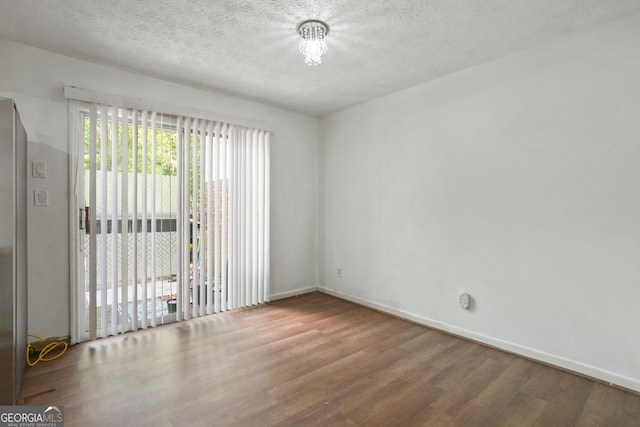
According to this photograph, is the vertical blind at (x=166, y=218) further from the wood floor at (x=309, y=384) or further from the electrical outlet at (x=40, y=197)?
the wood floor at (x=309, y=384)

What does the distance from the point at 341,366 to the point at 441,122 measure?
2503mm

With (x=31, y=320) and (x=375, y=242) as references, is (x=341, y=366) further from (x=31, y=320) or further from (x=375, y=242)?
(x=31, y=320)

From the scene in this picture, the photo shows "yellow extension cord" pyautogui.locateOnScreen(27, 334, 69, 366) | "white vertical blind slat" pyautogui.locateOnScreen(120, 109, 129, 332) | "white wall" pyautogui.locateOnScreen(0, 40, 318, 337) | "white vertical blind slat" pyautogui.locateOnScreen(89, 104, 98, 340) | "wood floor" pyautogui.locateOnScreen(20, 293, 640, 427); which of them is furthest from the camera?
"white vertical blind slat" pyautogui.locateOnScreen(120, 109, 129, 332)

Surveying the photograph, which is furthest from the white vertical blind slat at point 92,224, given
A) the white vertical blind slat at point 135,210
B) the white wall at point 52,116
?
the white vertical blind slat at point 135,210

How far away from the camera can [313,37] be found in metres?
2.34

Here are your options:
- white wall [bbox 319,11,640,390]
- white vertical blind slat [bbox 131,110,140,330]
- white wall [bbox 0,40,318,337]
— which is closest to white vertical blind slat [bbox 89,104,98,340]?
white wall [bbox 0,40,318,337]

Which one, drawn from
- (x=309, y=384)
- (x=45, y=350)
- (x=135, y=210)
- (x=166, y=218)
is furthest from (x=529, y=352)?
(x=45, y=350)

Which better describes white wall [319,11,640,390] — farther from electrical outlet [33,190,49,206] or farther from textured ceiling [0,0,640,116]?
electrical outlet [33,190,49,206]

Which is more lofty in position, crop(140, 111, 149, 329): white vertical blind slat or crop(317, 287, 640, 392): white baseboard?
crop(140, 111, 149, 329): white vertical blind slat

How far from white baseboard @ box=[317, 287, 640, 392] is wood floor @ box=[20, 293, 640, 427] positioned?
0.07 meters

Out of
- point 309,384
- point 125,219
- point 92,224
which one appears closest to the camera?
point 309,384

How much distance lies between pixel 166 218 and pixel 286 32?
7.04ft

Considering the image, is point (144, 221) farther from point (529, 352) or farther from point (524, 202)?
point (529, 352)

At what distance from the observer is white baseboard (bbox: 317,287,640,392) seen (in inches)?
85.1
